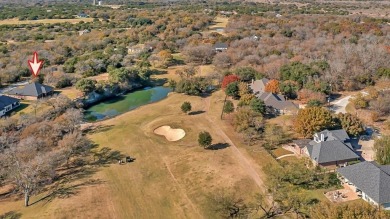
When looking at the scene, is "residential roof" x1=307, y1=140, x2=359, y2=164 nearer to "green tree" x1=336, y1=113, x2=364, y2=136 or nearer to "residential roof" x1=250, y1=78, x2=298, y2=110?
"green tree" x1=336, y1=113, x2=364, y2=136

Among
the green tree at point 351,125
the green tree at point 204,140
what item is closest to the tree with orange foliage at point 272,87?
the green tree at point 351,125

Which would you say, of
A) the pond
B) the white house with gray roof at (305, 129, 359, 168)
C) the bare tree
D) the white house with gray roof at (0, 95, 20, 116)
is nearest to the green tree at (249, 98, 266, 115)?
the white house with gray roof at (305, 129, 359, 168)

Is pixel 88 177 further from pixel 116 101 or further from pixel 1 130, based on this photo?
pixel 116 101

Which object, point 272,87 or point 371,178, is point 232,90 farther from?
point 371,178

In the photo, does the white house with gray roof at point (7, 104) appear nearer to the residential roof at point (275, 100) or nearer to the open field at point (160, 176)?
the open field at point (160, 176)

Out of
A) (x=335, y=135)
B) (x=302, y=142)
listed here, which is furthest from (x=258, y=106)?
(x=335, y=135)
